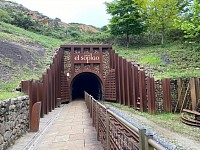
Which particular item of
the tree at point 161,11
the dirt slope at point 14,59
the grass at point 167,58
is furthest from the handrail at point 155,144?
the tree at point 161,11

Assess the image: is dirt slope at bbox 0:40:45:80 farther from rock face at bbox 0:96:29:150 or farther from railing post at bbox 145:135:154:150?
railing post at bbox 145:135:154:150

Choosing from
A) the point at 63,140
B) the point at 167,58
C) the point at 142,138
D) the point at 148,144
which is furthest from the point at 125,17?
the point at 148,144

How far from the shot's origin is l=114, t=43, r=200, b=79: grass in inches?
631

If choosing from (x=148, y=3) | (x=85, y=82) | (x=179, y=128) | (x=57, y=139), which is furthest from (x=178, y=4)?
(x=57, y=139)

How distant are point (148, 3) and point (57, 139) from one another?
65.9ft

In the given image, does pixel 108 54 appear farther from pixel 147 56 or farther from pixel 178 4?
pixel 178 4

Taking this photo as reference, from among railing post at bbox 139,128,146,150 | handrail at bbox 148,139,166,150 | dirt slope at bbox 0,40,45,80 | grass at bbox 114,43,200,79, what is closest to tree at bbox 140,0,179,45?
grass at bbox 114,43,200,79

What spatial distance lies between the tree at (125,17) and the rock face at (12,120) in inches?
710

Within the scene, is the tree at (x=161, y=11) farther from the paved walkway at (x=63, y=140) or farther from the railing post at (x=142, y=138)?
the railing post at (x=142, y=138)

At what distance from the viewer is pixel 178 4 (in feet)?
82.1

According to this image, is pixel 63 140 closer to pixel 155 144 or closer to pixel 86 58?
pixel 155 144

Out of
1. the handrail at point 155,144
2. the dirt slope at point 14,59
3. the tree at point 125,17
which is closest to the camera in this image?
the handrail at point 155,144

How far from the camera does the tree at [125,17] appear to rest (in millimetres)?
24047

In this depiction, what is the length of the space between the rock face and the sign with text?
45.7 ft
